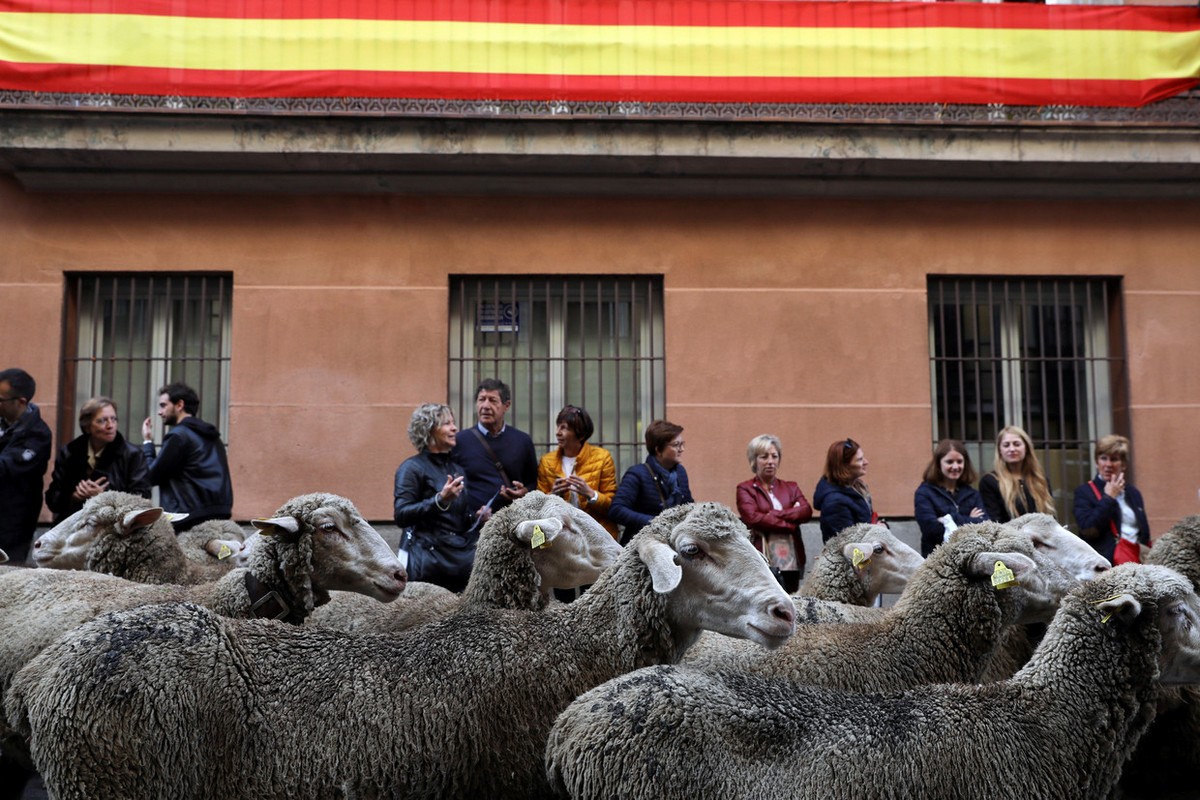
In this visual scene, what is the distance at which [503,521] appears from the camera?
5.33m

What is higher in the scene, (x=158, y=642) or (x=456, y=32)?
(x=456, y=32)

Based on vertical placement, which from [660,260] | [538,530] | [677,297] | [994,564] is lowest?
[994,564]

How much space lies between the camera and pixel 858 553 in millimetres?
6242

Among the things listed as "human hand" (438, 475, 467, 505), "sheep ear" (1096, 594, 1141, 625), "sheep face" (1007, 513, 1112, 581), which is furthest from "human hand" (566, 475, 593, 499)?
"sheep ear" (1096, 594, 1141, 625)

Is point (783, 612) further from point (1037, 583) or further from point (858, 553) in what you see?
point (858, 553)

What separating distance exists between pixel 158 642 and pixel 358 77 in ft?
23.2

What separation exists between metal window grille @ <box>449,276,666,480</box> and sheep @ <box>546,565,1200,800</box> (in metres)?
6.18

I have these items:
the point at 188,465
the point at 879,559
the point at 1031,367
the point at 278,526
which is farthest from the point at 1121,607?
the point at 1031,367

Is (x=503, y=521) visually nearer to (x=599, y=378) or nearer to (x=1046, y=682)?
(x=1046, y=682)

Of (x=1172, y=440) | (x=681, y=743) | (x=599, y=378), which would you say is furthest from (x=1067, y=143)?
(x=681, y=743)

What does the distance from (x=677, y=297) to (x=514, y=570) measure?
16.3ft

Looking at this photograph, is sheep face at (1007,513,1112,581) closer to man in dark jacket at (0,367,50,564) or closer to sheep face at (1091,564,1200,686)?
sheep face at (1091,564,1200,686)

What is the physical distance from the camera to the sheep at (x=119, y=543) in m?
5.83

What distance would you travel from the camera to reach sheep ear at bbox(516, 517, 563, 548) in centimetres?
506
